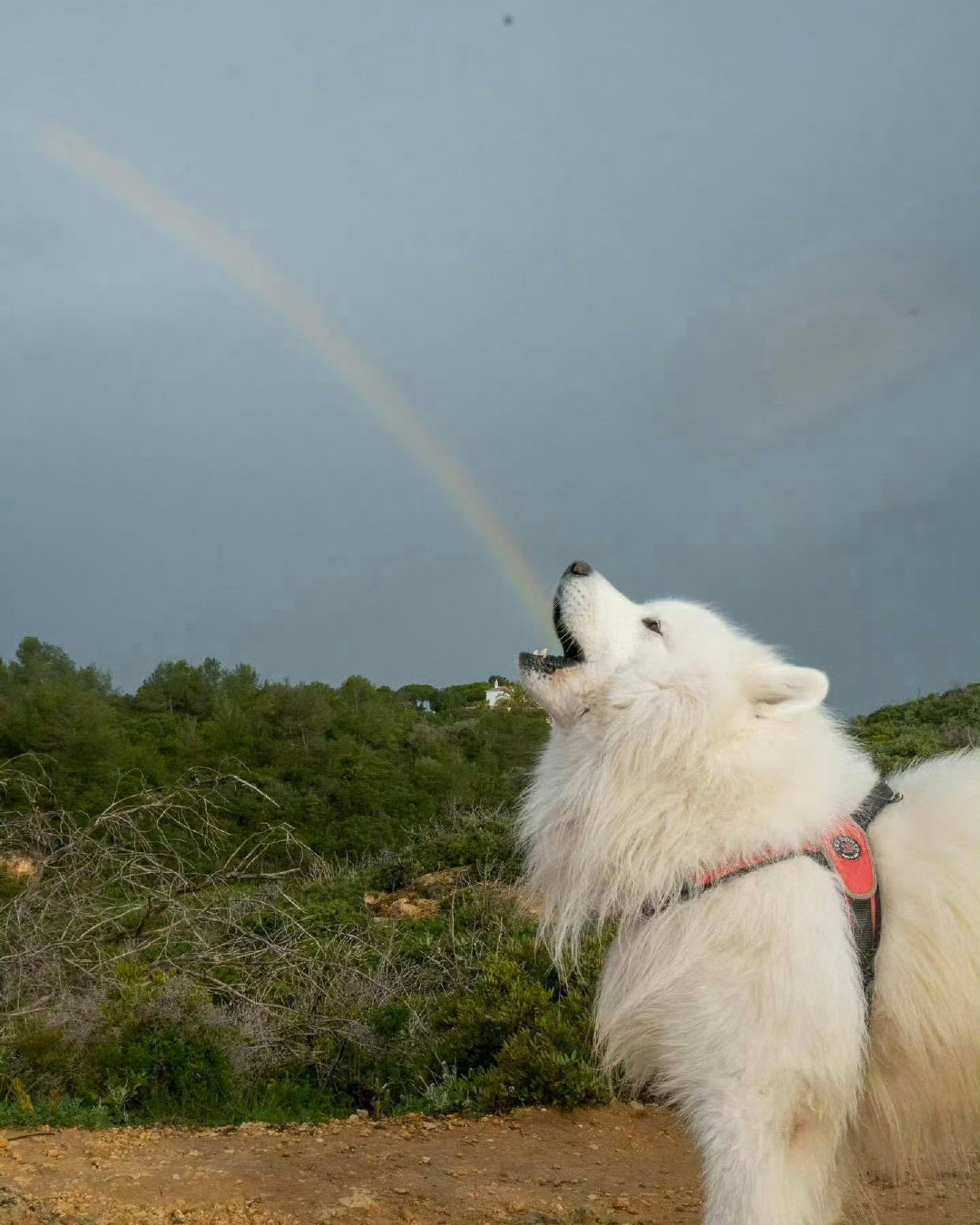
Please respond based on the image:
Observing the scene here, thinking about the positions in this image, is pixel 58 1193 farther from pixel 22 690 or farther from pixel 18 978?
pixel 22 690

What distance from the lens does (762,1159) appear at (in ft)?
10.3

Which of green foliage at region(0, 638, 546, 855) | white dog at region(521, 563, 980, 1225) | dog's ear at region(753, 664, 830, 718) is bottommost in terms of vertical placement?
white dog at region(521, 563, 980, 1225)

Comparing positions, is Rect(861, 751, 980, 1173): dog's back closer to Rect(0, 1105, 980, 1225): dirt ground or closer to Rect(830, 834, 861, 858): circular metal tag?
Rect(830, 834, 861, 858): circular metal tag

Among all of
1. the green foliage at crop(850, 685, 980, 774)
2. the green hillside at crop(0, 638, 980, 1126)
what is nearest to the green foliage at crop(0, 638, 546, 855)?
the green foliage at crop(850, 685, 980, 774)

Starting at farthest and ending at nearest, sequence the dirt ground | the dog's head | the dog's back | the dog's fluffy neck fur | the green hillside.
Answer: the green hillside
the dirt ground
the dog's head
the dog's fluffy neck fur
the dog's back

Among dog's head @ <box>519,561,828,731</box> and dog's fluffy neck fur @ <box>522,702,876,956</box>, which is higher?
dog's head @ <box>519,561,828,731</box>

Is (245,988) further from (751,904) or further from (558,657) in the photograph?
(751,904)

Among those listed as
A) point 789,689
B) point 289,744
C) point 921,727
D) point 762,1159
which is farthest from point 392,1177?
point 289,744

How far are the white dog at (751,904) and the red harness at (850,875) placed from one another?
2 centimetres

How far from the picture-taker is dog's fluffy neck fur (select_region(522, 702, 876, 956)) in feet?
11.5

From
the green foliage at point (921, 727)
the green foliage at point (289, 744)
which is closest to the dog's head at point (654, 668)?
the green foliage at point (921, 727)

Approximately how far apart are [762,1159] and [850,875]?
897 mm

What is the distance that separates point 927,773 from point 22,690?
1196 inches

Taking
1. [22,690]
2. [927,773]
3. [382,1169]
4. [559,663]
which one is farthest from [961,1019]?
[22,690]
